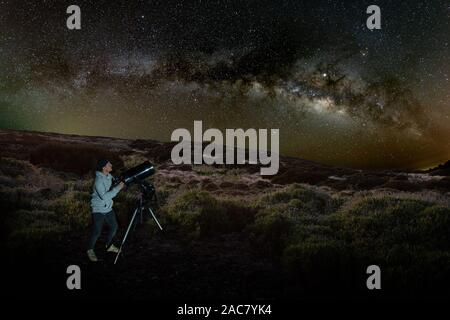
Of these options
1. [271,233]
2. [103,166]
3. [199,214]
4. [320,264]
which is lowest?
[320,264]

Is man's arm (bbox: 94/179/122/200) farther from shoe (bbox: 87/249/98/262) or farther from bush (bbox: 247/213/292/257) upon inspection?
bush (bbox: 247/213/292/257)

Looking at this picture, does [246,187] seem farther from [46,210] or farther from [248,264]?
[248,264]

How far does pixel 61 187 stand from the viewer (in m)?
15.6

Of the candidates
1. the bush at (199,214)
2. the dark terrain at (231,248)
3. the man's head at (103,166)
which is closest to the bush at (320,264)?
the dark terrain at (231,248)

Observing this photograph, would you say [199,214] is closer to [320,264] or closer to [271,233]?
[271,233]

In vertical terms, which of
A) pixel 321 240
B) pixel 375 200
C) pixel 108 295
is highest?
pixel 375 200

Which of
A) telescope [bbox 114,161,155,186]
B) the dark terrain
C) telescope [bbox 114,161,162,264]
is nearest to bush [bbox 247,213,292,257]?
the dark terrain

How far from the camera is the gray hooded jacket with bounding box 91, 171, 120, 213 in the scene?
7387 mm

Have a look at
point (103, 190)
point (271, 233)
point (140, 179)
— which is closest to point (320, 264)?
point (271, 233)

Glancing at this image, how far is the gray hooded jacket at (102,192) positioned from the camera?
7387 millimetres

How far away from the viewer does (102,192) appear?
24.4ft

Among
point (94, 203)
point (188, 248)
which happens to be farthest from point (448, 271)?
point (94, 203)

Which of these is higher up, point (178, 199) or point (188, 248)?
point (178, 199)

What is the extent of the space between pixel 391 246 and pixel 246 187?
13.2 m
